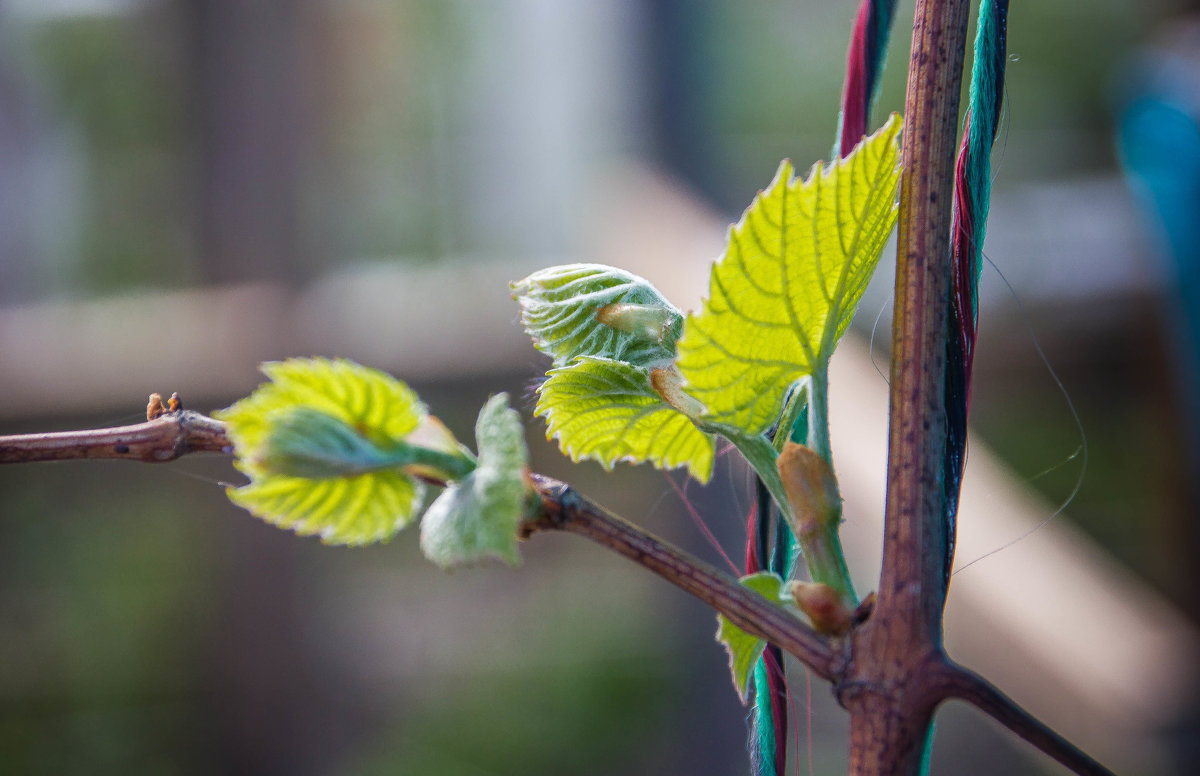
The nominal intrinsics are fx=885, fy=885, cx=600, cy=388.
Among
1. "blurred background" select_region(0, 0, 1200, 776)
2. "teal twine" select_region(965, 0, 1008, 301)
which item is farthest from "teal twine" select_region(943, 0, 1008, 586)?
"blurred background" select_region(0, 0, 1200, 776)

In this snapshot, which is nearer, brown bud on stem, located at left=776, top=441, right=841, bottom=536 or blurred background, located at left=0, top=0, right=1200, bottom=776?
brown bud on stem, located at left=776, top=441, right=841, bottom=536

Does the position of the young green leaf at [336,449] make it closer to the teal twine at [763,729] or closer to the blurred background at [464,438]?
the teal twine at [763,729]

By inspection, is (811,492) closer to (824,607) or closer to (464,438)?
(824,607)

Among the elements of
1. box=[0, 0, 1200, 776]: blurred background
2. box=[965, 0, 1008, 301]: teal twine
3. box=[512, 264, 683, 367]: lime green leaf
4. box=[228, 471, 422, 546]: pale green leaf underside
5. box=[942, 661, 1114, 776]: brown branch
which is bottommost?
box=[0, 0, 1200, 776]: blurred background

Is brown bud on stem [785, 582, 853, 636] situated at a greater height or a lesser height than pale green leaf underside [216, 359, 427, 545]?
lesser

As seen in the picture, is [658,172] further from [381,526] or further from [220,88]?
[381,526]

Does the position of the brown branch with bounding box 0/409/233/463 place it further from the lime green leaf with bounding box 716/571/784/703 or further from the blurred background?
the blurred background
